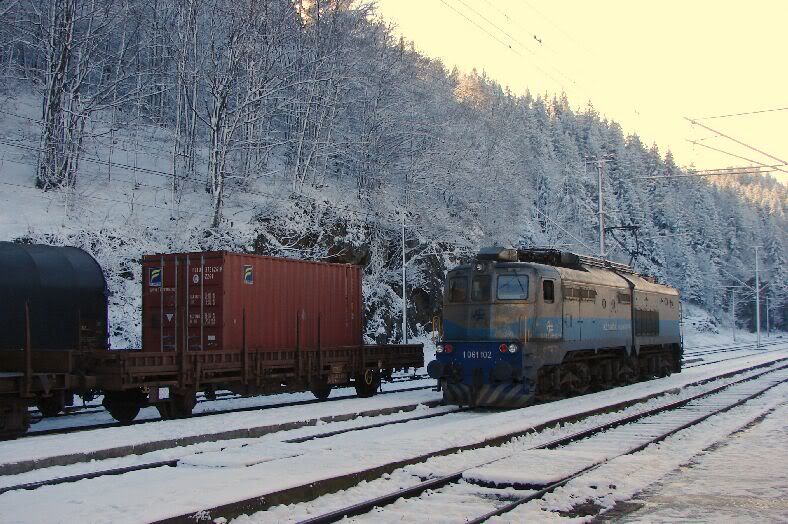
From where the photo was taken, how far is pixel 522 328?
18.3 metres

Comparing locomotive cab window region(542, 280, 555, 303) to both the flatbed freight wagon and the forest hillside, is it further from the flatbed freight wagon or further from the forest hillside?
the forest hillside

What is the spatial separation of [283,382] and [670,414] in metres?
8.81

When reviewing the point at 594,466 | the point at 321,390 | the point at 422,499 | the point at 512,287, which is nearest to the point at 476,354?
the point at 512,287

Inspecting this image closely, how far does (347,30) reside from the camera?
41719 millimetres

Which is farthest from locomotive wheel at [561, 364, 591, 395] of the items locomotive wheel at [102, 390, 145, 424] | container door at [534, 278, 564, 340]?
locomotive wheel at [102, 390, 145, 424]

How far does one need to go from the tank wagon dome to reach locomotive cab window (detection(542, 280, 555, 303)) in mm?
9830

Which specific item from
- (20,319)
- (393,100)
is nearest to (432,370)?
(20,319)

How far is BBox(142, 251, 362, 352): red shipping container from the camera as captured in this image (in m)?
17.9

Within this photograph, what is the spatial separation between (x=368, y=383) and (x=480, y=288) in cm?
463

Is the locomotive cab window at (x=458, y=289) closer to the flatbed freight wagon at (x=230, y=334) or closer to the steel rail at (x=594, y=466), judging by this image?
the flatbed freight wagon at (x=230, y=334)

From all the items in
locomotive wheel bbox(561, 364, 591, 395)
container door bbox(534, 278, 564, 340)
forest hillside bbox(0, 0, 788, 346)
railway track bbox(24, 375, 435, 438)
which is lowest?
railway track bbox(24, 375, 435, 438)

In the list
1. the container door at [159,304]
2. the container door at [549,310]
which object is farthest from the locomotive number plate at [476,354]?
the container door at [159,304]

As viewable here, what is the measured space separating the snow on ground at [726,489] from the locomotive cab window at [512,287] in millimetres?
6359

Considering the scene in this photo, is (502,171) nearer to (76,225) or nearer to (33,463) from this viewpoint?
(76,225)
